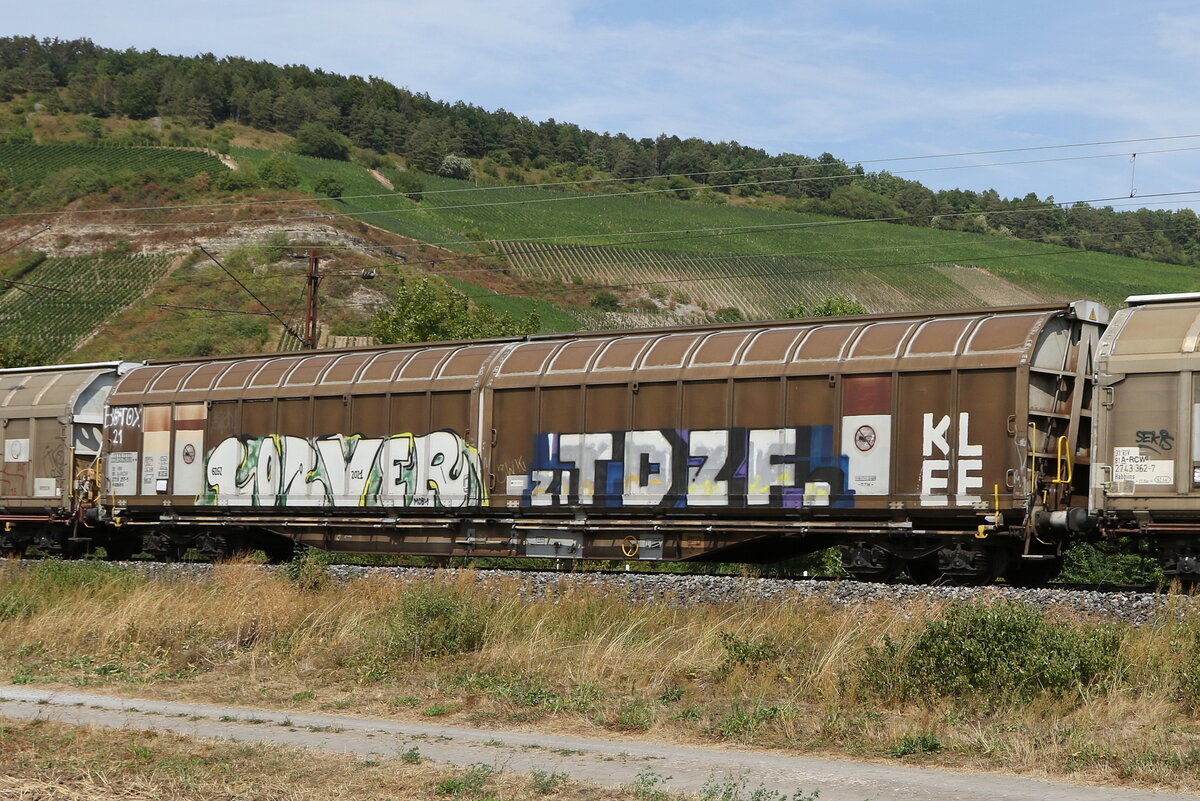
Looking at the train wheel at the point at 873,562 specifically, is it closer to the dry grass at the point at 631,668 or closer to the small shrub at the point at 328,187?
the dry grass at the point at 631,668

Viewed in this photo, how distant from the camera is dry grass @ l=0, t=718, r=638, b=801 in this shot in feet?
27.2

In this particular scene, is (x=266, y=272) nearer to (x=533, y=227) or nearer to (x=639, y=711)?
(x=533, y=227)

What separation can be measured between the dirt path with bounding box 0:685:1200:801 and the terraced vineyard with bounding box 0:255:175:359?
2530 inches

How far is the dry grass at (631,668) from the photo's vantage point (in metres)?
9.86

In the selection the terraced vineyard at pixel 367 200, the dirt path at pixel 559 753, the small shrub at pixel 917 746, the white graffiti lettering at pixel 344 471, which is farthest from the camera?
the terraced vineyard at pixel 367 200

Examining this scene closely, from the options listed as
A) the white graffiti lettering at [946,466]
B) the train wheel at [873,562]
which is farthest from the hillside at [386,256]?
the white graffiti lettering at [946,466]

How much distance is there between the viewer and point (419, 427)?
21297 millimetres

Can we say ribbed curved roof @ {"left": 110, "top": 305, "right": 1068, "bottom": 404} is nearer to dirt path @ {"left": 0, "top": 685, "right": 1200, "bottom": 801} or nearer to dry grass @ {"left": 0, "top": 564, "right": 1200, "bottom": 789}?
dry grass @ {"left": 0, "top": 564, "right": 1200, "bottom": 789}

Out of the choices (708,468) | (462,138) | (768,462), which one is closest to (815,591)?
(768,462)

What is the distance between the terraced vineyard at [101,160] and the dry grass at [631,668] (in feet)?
342

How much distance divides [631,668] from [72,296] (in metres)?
82.2

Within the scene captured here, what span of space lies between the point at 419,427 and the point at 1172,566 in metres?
11.6

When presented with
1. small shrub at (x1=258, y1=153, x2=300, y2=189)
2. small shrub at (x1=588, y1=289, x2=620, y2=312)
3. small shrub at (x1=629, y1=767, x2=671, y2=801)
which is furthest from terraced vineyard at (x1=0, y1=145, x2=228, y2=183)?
small shrub at (x1=629, y1=767, x2=671, y2=801)

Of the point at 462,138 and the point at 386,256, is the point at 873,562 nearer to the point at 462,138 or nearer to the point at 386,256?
the point at 386,256
